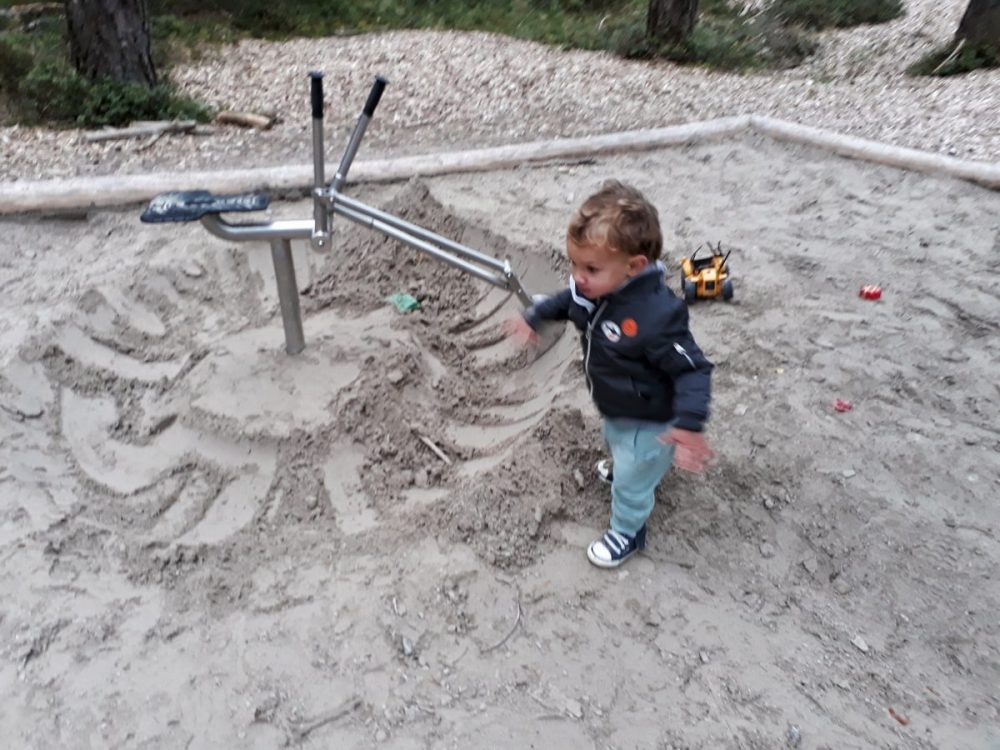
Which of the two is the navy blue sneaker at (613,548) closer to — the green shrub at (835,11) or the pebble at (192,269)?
the pebble at (192,269)

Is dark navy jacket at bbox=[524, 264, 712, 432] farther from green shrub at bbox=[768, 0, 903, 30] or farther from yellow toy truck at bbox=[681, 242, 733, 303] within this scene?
green shrub at bbox=[768, 0, 903, 30]

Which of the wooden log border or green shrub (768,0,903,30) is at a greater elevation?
green shrub (768,0,903,30)

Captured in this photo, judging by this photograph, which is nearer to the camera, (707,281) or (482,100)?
(707,281)

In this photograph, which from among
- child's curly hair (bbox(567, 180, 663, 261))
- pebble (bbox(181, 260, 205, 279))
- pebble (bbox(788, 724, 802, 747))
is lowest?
pebble (bbox(788, 724, 802, 747))

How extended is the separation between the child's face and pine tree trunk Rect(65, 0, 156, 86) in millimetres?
4297

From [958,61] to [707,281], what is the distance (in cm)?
453

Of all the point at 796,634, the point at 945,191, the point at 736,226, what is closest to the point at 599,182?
the point at 736,226

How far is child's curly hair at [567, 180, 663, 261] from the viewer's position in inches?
68.7

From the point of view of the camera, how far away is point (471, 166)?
14.0ft

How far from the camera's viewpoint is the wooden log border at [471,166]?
3754 mm

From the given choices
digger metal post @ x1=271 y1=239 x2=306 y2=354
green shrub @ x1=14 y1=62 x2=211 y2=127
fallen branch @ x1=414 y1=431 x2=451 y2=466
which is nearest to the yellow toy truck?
fallen branch @ x1=414 y1=431 x2=451 y2=466

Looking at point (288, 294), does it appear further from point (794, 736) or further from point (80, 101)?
point (80, 101)

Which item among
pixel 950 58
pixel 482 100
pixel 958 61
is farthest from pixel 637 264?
pixel 950 58

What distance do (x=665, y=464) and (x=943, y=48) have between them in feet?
20.2
